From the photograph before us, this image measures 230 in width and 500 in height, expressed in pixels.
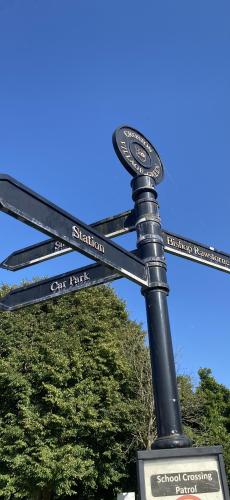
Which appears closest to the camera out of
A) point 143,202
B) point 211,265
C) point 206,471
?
point 206,471

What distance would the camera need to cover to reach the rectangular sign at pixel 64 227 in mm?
3557

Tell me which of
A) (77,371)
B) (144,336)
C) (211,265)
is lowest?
(211,265)

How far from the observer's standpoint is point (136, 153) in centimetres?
495

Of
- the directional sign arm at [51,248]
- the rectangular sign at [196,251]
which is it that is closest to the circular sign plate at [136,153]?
the directional sign arm at [51,248]

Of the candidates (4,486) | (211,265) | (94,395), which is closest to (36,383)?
(94,395)

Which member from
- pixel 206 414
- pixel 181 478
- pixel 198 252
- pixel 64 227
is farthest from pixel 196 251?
pixel 206 414

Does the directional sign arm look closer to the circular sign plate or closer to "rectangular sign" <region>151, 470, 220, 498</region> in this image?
the circular sign plate

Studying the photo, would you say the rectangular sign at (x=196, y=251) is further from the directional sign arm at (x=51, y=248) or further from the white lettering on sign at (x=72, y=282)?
the white lettering on sign at (x=72, y=282)

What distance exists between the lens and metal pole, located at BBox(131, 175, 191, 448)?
3.72 meters

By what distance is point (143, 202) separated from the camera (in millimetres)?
4684

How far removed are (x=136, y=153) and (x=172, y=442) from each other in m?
2.81

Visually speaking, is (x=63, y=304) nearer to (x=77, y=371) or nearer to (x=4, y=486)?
(x=77, y=371)

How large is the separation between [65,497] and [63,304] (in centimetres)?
785

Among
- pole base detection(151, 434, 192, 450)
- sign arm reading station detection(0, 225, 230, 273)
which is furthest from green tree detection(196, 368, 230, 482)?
pole base detection(151, 434, 192, 450)
